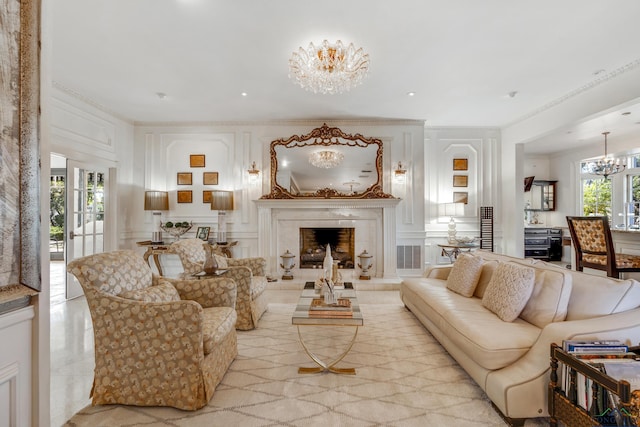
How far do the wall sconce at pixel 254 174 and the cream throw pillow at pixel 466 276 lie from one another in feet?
11.7

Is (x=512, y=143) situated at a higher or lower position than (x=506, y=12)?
lower

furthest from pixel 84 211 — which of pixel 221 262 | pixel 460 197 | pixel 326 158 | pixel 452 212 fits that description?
pixel 460 197

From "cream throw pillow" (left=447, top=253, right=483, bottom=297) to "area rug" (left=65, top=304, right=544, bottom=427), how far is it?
556mm

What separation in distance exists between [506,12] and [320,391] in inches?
127

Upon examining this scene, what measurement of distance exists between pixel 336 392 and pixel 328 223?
11.4 feet

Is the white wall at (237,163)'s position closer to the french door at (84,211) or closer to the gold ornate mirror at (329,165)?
the gold ornate mirror at (329,165)

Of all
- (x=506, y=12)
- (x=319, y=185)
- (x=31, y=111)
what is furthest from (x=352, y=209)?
(x=31, y=111)

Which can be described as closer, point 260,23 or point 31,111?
point 31,111

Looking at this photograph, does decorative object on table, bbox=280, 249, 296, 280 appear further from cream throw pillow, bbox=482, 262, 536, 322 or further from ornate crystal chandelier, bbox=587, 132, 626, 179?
ornate crystal chandelier, bbox=587, 132, 626, 179

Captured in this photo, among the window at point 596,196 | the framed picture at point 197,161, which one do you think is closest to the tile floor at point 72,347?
the framed picture at point 197,161

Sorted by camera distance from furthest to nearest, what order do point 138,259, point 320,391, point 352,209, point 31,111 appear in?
point 352,209 → point 138,259 → point 320,391 → point 31,111

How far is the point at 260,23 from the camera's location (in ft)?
8.93

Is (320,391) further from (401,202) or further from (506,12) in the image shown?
(401,202)

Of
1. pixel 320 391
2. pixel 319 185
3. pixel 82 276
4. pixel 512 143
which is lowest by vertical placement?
pixel 320 391
